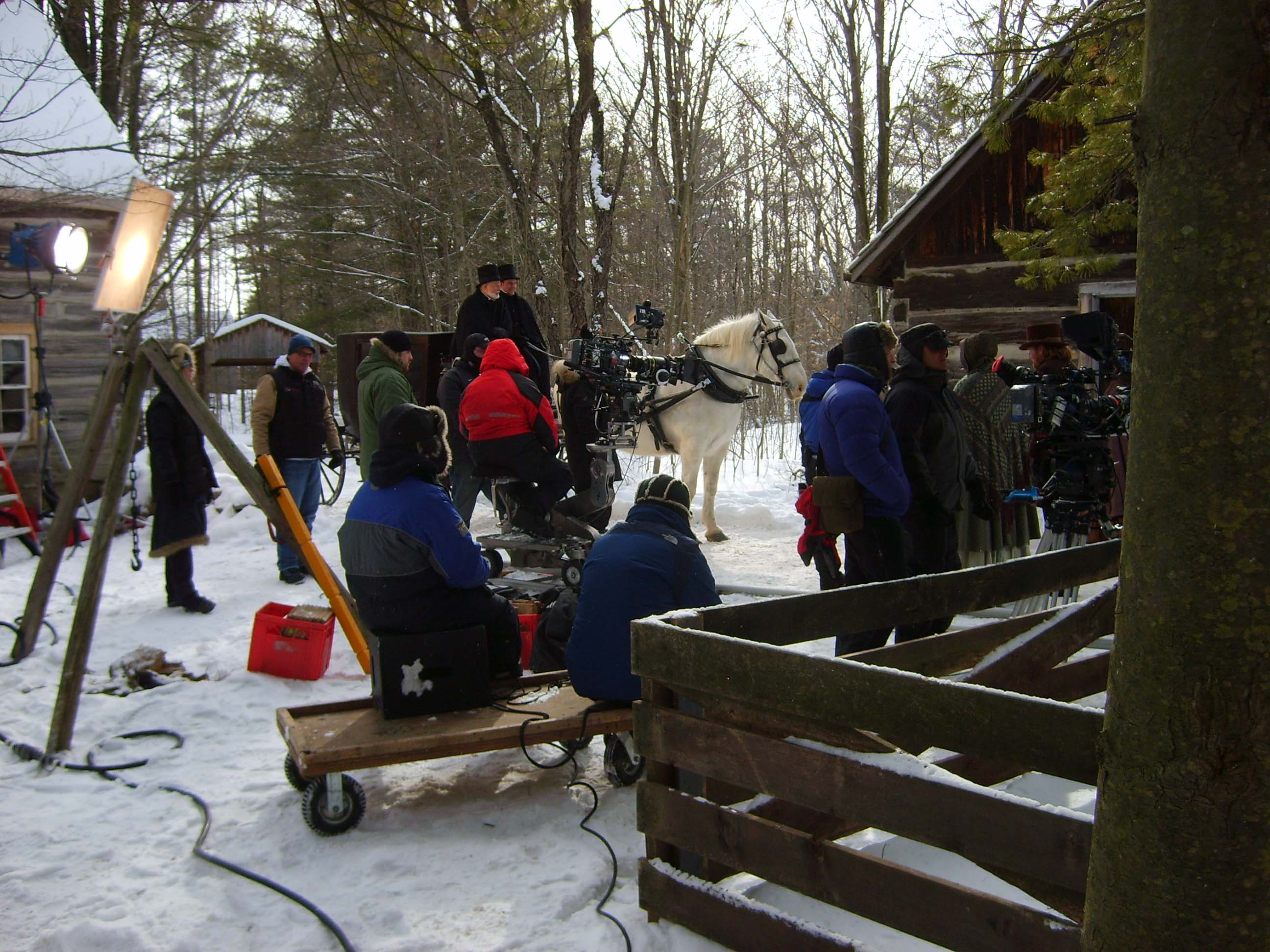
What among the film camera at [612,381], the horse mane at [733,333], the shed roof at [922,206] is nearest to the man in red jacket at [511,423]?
the film camera at [612,381]

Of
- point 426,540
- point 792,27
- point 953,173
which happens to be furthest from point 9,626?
point 792,27

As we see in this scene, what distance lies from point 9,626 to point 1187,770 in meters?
6.76

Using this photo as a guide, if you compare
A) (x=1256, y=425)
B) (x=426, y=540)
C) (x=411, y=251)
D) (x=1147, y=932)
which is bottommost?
(x=1147, y=932)

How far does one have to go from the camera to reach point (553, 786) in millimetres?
4406

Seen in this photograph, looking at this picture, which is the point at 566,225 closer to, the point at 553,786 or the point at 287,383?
the point at 287,383

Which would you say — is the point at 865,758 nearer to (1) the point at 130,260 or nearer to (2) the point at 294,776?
(2) the point at 294,776

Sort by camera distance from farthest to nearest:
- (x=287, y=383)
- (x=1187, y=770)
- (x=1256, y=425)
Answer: (x=287, y=383) < (x=1187, y=770) < (x=1256, y=425)

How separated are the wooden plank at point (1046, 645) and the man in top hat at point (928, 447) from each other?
153cm

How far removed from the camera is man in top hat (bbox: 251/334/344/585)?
844 cm

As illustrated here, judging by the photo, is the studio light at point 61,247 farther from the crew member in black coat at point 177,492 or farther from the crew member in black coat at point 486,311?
the crew member in black coat at point 486,311

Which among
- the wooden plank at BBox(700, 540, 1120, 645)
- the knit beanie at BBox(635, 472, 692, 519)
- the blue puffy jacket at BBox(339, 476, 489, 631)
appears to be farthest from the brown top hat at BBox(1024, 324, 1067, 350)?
the blue puffy jacket at BBox(339, 476, 489, 631)

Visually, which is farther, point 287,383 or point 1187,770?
point 287,383

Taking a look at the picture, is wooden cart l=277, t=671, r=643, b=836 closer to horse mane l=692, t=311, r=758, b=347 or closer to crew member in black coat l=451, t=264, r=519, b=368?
crew member in black coat l=451, t=264, r=519, b=368

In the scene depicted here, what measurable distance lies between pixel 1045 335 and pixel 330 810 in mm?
4860
